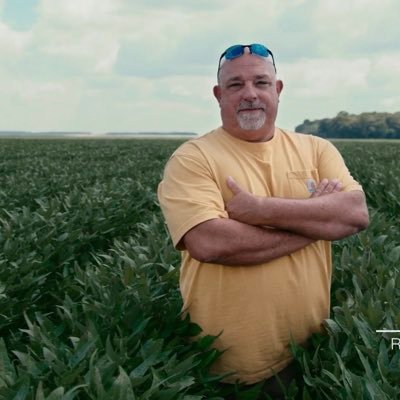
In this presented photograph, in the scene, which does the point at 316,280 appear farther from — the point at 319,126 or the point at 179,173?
the point at 319,126

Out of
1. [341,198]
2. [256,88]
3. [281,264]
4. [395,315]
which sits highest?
[256,88]

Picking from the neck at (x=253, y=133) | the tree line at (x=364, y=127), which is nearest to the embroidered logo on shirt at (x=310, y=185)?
the neck at (x=253, y=133)

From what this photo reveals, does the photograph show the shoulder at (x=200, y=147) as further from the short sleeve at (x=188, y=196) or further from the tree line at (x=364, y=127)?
the tree line at (x=364, y=127)

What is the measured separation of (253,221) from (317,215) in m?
0.31

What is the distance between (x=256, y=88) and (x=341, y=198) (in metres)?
0.67

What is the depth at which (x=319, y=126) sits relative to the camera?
351 ft

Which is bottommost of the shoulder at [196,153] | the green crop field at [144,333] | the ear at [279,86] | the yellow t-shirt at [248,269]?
the green crop field at [144,333]

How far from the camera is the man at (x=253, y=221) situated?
9.34 ft

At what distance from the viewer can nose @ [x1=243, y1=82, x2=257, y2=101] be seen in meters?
2.93

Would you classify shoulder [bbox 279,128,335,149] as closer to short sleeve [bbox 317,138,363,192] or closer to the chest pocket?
short sleeve [bbox 317,138,363,192]

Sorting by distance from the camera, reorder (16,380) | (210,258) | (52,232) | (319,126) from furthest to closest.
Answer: (319,126) < (52,232) < (210,258) < (16,380)

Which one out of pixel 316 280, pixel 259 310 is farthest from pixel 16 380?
pixel 316 280

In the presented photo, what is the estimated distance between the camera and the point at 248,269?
2.91m

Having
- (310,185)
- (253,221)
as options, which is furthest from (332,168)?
(253,221)
